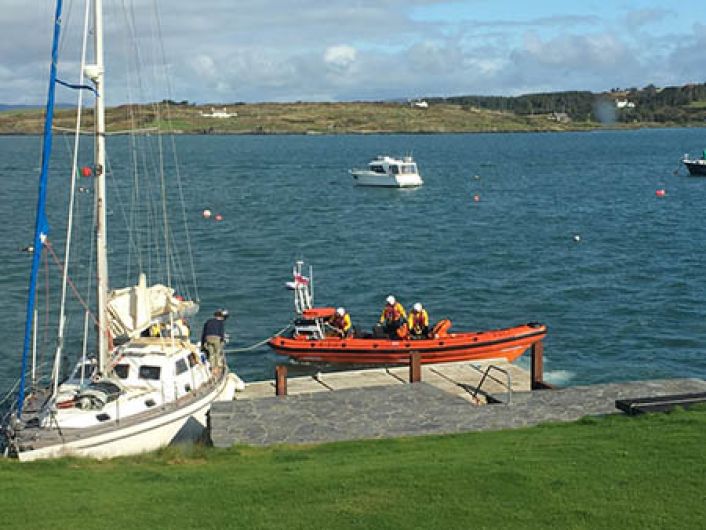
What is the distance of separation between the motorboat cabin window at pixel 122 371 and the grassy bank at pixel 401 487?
A: 4384 mm

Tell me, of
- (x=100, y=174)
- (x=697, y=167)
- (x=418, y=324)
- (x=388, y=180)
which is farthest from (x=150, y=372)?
(x=697, y=167)

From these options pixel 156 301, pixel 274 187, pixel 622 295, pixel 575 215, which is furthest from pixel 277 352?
pixel 274 187

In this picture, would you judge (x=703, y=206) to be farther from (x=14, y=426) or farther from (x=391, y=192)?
(x=14, y=426)

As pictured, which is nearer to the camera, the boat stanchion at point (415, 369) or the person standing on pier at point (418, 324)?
the boat stanchion at point (415, 369)

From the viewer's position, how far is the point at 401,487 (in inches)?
492

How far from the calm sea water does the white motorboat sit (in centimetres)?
128

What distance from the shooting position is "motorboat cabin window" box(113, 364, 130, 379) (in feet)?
66.1

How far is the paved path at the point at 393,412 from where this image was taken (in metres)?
17.7

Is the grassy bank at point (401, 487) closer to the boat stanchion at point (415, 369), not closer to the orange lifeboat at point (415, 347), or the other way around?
the boat stanchion at point (415, 369)

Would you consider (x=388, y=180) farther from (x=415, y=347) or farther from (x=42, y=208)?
(x=42, y=208)

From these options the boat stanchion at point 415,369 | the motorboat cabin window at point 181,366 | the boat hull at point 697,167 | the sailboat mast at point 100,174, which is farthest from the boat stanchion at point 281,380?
the boat hull at point 697,167

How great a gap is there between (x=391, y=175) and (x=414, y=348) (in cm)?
6485

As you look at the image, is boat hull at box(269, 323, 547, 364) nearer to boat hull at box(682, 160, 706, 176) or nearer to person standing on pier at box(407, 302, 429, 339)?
person standing on pier at box(407, 302, 429, 339)

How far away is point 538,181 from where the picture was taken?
10256 centimetres
